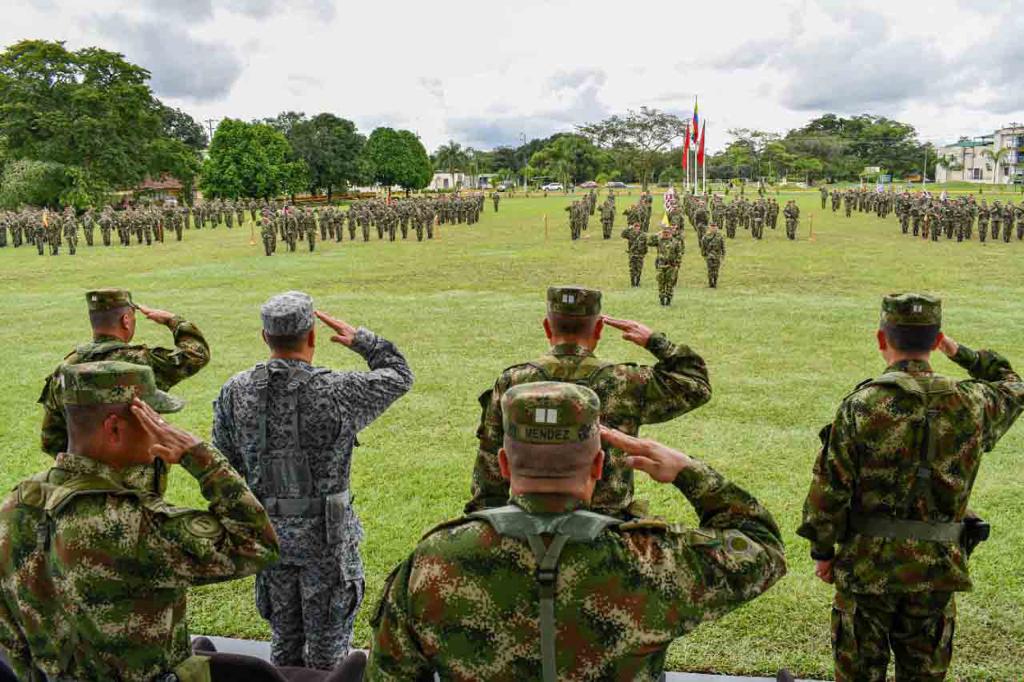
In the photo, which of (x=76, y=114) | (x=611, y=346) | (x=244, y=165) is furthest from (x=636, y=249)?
(x=244, y=165)

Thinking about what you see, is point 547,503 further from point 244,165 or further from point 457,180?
point 457,180

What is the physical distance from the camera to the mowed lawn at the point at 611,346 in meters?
4.36

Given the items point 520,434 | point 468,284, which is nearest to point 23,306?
point 468,284

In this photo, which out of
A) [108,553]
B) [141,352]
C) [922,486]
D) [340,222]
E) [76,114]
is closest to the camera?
[108,553]

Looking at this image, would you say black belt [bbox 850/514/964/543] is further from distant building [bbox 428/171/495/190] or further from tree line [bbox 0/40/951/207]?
distant building [bbox 428/171/495/190]

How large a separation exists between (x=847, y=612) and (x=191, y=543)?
233 cm

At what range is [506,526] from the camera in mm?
1677

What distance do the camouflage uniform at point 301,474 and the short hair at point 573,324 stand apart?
84 cm

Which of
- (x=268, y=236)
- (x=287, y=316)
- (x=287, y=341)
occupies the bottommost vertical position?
(x=268, y=236)

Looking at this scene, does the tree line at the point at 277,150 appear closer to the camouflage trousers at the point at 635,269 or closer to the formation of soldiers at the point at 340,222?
the formation of soldiers at the point at 340,222

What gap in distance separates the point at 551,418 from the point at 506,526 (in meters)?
0.24

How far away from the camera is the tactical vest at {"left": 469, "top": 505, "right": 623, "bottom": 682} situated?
1.64 metres

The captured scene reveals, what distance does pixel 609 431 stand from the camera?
71.9 inches

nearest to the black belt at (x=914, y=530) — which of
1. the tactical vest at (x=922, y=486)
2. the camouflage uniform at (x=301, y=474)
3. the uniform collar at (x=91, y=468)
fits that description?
the tactical vest at (x=922, y=486)
